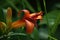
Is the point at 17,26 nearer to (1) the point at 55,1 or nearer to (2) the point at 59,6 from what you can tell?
(2) the point at 59,6

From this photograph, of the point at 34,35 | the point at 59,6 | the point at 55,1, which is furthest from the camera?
the point at 55,1

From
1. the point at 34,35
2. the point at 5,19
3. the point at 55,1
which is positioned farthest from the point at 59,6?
the point at 5,19

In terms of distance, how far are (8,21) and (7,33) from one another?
39 mm

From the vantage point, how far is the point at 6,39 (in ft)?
2.41

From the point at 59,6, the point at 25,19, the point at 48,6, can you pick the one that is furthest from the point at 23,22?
the point at 48,6

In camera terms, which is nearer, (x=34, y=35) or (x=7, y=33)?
(x=7, y=33)

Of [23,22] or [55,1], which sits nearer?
[23,22]

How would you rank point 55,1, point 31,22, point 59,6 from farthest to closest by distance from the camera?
point 55,1 < point 59,6 < point 31,22

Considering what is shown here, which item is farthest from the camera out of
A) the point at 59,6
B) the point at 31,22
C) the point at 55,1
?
the point at 55,1

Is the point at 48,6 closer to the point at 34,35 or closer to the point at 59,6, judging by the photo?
the point at 59,6

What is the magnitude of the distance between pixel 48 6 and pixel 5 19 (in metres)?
0.89

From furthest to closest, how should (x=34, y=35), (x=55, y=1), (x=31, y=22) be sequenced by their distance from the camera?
(x=55, y=1), (x=34, y=35), (x=31, y=22)

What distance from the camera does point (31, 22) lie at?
0.71m

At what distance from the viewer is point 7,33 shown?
2.48 feet
